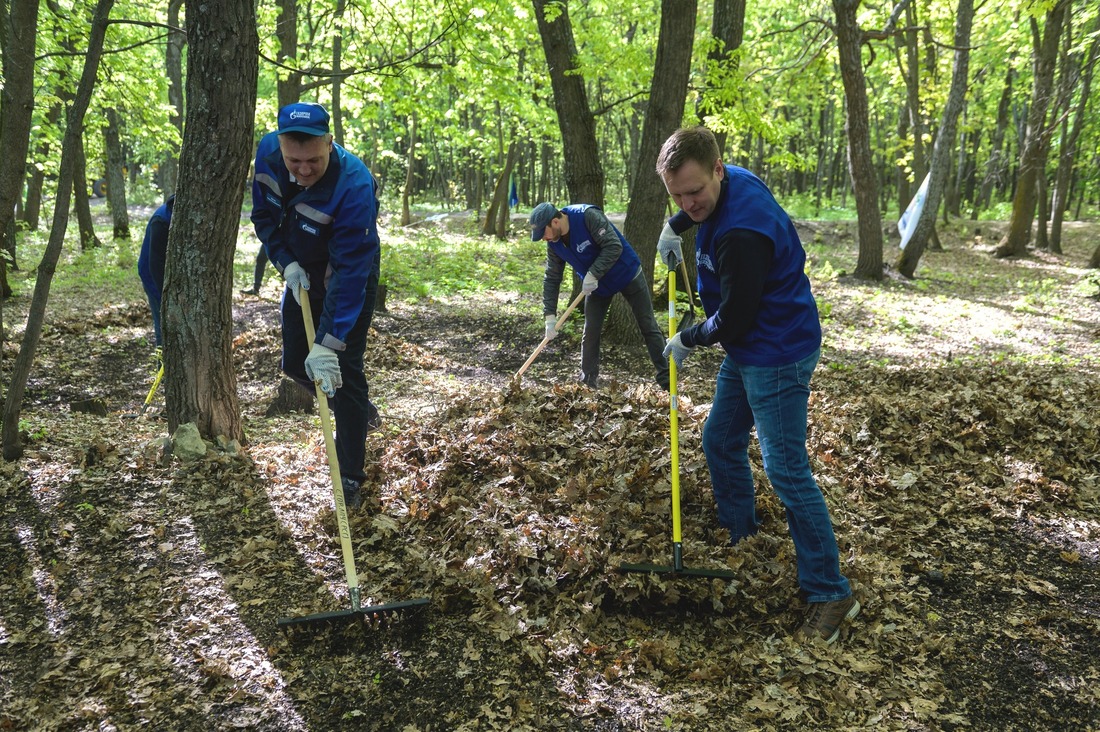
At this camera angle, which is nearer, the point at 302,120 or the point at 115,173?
the point at 302,120

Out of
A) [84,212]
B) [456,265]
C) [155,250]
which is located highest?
[84,212]

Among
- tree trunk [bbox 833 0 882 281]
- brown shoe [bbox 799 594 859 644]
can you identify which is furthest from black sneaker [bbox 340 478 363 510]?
tree trunk [bbox 833 0 882 281]

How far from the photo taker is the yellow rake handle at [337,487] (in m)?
3.19

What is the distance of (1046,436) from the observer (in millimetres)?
5164

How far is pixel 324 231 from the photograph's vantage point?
3793 millimetres

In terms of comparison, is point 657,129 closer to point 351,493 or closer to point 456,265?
point 351,493

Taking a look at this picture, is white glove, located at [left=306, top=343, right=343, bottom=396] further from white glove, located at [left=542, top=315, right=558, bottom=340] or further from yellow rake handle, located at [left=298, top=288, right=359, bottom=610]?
white glove, located at [left=542, top=315, right=558, bottom=340]

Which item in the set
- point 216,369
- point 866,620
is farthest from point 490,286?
point 866,620

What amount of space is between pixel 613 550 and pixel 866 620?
132 cm

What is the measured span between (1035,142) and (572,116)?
10223 millimetres

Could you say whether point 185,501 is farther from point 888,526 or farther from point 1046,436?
point 1046,436

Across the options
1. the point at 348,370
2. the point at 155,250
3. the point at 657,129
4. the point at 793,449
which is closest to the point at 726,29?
the point at 657,129

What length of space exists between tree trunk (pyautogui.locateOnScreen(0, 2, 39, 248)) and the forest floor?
183cm

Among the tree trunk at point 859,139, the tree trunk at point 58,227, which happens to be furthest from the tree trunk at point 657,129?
the tree trunk at point 859,139
